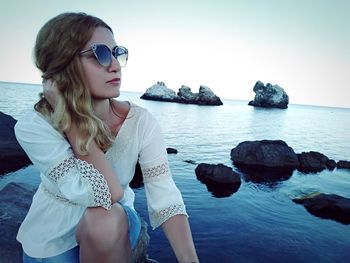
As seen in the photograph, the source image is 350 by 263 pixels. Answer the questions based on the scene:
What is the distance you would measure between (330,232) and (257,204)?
264cm

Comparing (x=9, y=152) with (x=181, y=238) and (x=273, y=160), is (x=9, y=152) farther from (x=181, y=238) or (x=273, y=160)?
(x=273, y=160)

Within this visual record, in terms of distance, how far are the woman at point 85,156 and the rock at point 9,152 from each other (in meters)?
11.9

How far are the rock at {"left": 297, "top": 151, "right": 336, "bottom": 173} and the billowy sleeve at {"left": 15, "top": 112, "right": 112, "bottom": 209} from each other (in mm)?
16927

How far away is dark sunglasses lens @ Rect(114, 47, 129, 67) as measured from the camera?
7.75 ft

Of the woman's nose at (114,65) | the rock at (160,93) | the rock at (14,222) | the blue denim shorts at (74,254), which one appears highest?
the woman's nose at (114,65)

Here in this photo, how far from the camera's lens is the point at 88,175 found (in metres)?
1.97

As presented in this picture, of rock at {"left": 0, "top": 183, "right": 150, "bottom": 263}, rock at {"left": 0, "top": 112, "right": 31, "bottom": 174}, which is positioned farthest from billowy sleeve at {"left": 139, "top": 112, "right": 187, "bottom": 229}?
rock at {"left": 0, "top": 112, "right": 31, "bottom": 174}

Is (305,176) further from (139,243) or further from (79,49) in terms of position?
(79,49)

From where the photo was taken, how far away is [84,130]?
2.06 meters

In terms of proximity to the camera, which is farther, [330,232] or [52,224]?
[330,232]

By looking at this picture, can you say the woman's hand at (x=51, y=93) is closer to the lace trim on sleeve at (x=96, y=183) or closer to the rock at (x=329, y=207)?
the lace trim on sleeve at (x=96, y=183)

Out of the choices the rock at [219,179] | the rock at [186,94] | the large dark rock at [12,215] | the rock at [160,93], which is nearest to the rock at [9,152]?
the large dark rock at [12,215]

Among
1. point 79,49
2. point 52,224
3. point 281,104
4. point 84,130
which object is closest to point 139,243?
point 52,224

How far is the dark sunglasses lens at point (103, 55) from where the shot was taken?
7.27 feet
